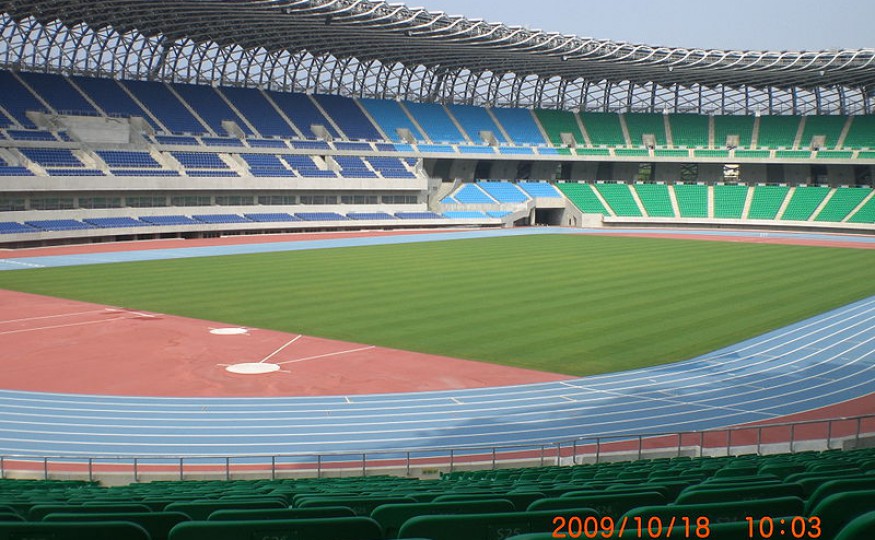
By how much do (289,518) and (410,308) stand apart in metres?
29.7

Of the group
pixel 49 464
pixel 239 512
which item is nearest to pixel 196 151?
pixel 49 464

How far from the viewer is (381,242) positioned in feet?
223

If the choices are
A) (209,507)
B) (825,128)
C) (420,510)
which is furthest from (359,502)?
(825,128)

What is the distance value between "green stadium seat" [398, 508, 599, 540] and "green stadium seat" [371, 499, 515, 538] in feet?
2.23

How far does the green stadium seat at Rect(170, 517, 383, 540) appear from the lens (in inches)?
147

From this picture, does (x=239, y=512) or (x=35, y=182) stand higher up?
(x=35, y=182)

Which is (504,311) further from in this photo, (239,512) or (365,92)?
(365,92)

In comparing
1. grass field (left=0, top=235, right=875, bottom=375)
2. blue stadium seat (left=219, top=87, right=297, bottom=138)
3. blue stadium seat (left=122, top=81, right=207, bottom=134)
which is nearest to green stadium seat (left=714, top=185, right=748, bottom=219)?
grass field (left=0, top=235, right=875, bottom=375)

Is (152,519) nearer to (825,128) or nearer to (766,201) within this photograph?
(766,201)

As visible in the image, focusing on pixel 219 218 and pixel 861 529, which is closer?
pixel 861 529

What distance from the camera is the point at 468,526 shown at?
3.88 meters
